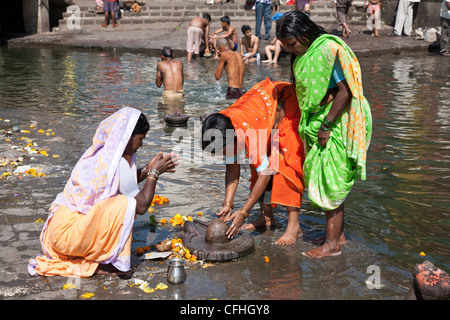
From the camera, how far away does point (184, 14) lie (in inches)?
859

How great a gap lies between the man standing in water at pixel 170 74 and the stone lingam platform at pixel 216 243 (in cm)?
663

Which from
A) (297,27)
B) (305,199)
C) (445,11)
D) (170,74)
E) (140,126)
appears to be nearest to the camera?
(140,126)

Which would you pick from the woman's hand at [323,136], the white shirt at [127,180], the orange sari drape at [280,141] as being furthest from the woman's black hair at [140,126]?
the woman's hand at [323,136]

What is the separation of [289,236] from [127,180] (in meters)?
1.60

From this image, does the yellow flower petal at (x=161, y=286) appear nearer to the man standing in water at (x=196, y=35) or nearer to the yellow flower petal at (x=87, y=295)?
the yellow flower petal at (x=87, y=295)

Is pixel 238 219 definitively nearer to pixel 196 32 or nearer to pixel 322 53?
pixel 322 53

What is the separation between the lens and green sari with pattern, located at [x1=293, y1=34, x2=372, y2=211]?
14.0 ft

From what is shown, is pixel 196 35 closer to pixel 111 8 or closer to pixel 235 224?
pixel 111 8

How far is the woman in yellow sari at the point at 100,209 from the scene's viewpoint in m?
4.09

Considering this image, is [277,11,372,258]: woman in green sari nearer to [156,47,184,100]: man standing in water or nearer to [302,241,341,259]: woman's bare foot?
[302,241,341,259]: woman's bare foot

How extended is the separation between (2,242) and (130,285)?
1.45 m

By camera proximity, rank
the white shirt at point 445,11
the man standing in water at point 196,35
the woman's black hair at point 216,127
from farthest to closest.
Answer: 1. the white shirt at point 445,11
2. the man standing in water at point 196,35
3. the woman's black hair at point 216,127

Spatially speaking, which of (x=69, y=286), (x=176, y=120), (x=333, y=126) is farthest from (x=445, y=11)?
(x=69, y=286)

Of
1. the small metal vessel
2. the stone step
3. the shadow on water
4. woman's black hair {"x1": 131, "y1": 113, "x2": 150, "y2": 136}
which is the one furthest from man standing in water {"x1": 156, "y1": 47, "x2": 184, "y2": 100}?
the stone step
